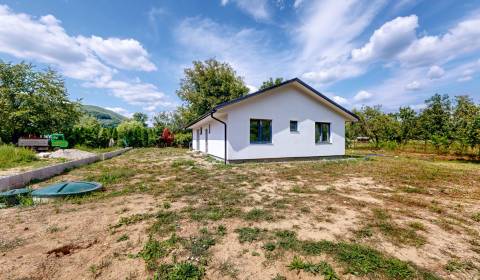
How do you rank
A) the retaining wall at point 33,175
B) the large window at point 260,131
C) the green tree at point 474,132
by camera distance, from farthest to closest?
the green tree at point 474,132, the large window at point 260,131, the retaining wall at point 33,175

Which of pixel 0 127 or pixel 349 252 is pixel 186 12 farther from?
pixel 0 127

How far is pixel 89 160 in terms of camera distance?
466 inches

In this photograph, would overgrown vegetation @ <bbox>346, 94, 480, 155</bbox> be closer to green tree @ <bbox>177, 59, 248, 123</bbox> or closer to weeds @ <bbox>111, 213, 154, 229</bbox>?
green tree @ <bbox>177, 59, 248, 123</bbox>

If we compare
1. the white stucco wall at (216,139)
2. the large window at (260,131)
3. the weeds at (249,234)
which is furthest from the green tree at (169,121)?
the weeds at (249,234)

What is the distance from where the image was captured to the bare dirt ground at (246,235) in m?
2.67

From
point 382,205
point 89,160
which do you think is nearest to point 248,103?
point 382,205

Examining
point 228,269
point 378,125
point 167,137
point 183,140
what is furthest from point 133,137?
point 378,125

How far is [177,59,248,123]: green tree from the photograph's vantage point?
31.5 meters

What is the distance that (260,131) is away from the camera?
12.4m

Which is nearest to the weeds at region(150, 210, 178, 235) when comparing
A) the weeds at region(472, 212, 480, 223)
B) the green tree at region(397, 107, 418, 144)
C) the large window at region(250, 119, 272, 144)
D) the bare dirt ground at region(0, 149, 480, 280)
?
the bare dirt ground at region(0, 149, 480, 280)

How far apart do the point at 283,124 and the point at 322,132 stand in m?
3.33

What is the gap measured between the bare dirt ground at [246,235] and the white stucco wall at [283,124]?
5.63 m

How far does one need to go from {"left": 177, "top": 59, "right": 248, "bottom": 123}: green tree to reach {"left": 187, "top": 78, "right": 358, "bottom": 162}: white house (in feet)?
57.6

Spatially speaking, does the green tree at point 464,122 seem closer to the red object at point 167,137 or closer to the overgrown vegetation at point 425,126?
the overgrown vegetation at point 425,126
